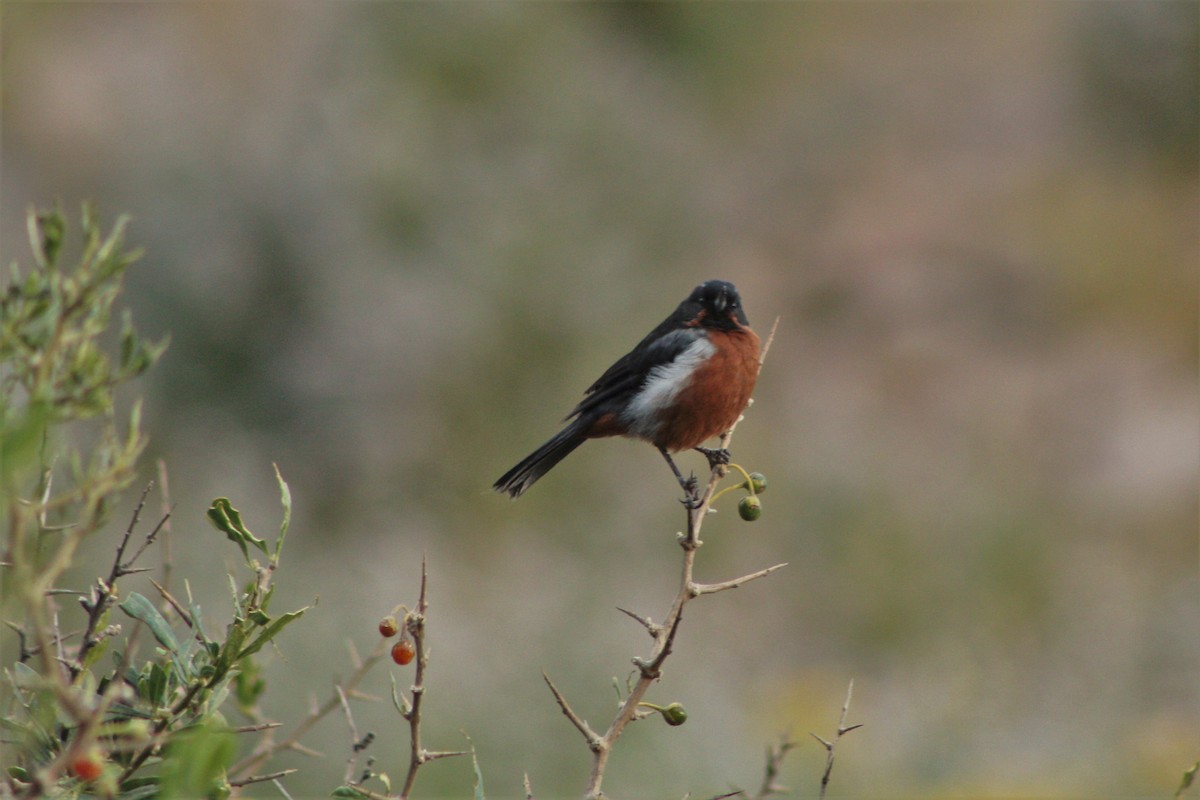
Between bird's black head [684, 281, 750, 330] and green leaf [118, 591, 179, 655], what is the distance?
10.8 feet

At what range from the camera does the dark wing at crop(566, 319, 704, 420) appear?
189 inches

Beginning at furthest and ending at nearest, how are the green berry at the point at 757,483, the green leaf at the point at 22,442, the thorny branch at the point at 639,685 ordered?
1. the green berry at the point at 757,483
2. the thorny branch at the point at 639,685
3. the green leaf at the point at 22,442

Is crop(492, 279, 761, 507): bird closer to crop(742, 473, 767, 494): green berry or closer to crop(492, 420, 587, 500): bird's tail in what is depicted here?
crop(492, 420, 587, 500): bird's tail

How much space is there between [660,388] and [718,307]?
0.43 meters

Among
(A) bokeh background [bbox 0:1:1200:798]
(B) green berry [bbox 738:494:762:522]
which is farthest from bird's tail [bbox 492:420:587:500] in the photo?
(B) green berry [bbox 738:494:762:522]

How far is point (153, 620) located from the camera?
69.6 inches

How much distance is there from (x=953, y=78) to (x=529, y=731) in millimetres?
17551

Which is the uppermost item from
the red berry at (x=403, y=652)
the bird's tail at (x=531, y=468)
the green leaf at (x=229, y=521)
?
the bird's tail at (x=531, y=468)

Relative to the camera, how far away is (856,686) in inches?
372

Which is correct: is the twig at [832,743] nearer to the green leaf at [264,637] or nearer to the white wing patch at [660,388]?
the green leaf at [264,637]

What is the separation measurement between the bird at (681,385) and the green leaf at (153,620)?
2.73 meters

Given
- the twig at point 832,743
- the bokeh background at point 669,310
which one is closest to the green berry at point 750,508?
the twig at point 832,743

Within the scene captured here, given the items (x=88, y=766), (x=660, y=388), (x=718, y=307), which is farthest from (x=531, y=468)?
(x=88, y=766)

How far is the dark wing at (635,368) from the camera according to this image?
15.7 ft
